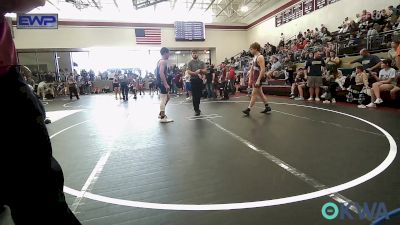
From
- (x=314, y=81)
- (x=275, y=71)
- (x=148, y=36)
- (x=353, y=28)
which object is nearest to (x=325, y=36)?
(x=353, y=28)

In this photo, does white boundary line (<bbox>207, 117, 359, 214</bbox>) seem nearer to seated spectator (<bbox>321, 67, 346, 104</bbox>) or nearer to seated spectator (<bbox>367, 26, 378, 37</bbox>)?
seated spectator (<bbox>321, 67, 346, 104</bbox>)

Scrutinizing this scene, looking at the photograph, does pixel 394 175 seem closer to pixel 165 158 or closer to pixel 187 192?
pixel 187 192

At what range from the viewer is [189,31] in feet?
80.2

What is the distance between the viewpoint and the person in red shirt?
3.84ft

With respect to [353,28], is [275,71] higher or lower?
lower

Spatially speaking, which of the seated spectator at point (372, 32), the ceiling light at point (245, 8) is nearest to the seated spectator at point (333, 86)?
the seated spectator at point (372, 32)

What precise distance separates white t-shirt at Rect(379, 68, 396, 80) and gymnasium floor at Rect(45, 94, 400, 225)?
2713 millimetres

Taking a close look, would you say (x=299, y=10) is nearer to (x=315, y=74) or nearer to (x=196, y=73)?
(x=315, y=74)

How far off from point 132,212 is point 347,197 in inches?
70.7

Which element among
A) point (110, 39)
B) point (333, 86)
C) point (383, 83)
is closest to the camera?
point (383, 83)

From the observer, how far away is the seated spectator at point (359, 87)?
26.8 ft

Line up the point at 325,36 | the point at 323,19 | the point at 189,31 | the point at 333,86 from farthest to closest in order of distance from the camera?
1. the point at 189,31
2. the point at 323,19
3. the point at 325,36
4. the point at 333,86

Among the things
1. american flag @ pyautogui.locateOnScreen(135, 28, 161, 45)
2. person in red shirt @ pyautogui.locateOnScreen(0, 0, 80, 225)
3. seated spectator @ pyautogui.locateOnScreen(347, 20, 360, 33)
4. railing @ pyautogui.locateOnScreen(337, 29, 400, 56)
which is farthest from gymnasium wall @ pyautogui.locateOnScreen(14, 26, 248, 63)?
person in red shirt @ pyautogui.locateOnScreen(0, 0, 80, 225)

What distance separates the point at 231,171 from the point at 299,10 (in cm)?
1826
